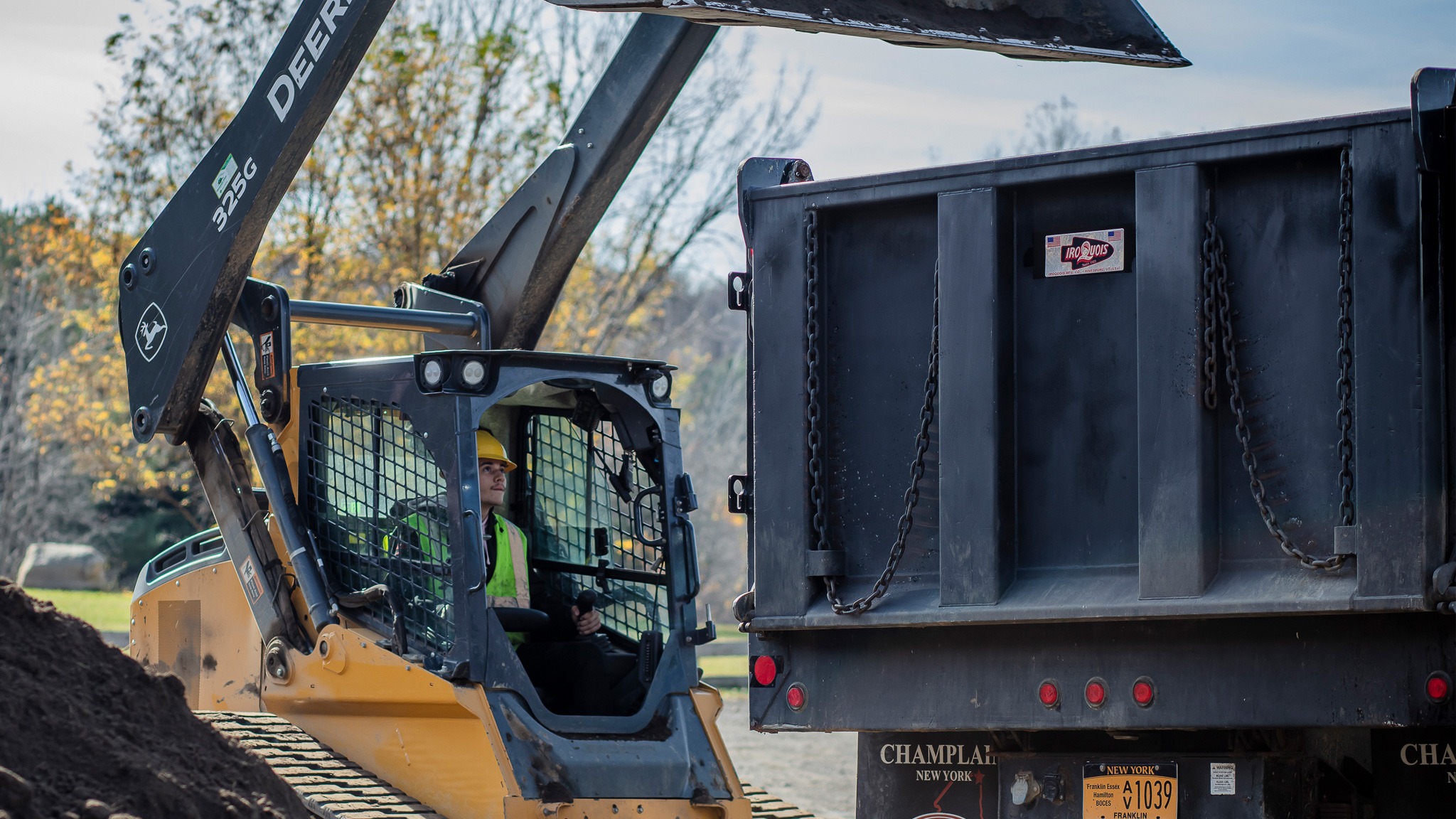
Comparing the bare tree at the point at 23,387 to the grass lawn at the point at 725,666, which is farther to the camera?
the bare tree at the point at 23,387

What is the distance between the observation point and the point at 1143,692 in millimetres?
4402

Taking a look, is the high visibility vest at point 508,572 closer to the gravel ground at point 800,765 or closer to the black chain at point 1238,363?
the black chain at point 1238,363

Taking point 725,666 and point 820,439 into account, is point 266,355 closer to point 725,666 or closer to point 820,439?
point 820,439

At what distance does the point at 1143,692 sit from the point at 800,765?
1014 centimetres

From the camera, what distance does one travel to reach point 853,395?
5023 mm

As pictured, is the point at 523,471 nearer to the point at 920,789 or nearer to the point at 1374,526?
the point at 920,789

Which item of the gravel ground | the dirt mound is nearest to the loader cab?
the dirt mound

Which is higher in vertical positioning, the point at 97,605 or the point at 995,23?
the point at 995,23

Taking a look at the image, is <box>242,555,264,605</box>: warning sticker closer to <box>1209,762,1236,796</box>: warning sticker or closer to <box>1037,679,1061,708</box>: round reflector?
<box>1037,679,1061,708</box>: round reflector

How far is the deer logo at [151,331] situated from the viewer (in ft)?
23.2

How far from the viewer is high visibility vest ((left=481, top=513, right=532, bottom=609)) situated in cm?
670

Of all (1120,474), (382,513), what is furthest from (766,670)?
(382,513)

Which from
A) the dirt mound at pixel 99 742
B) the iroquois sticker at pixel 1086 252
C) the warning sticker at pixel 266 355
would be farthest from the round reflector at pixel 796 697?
the warning sticker at pixel 266 355

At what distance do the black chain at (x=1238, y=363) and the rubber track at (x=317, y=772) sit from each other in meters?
3.41
